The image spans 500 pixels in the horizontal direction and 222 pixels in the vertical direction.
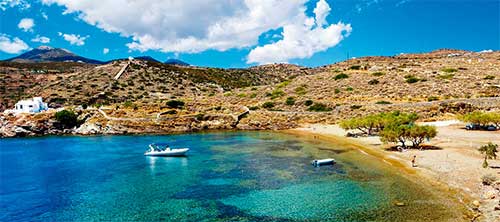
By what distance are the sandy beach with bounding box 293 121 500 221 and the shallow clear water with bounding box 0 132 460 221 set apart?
74.1 inches

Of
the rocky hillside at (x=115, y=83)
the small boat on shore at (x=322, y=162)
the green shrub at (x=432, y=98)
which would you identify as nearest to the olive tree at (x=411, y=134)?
the small boat on shore at (x=322, y=162)

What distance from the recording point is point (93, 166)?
41.9 metres

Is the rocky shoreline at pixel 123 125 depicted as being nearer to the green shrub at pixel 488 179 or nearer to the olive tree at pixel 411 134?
the olive tree at pixel 411 134

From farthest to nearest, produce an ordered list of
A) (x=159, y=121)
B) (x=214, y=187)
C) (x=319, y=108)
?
(x=319, y=108) < (x=159, y=121) < (x=214, y=187)

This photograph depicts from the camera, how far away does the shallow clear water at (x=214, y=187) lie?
23375 mm

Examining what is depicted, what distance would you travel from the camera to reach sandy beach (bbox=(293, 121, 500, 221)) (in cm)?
2331

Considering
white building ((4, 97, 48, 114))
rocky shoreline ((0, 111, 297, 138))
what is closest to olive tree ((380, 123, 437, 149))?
rocky shoreline ((0, 111, 297, 138))

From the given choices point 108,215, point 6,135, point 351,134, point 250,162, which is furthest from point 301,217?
point 6,135

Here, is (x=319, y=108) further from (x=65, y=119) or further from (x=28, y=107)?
(x=28, y=107)

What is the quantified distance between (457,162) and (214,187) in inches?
849

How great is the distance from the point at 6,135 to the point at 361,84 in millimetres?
83899

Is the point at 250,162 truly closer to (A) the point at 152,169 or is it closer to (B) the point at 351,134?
(A) the point at 152,169

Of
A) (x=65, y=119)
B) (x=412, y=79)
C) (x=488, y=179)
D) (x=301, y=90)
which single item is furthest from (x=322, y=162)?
(x=412, y=79)

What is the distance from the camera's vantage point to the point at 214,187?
99.6 ft
